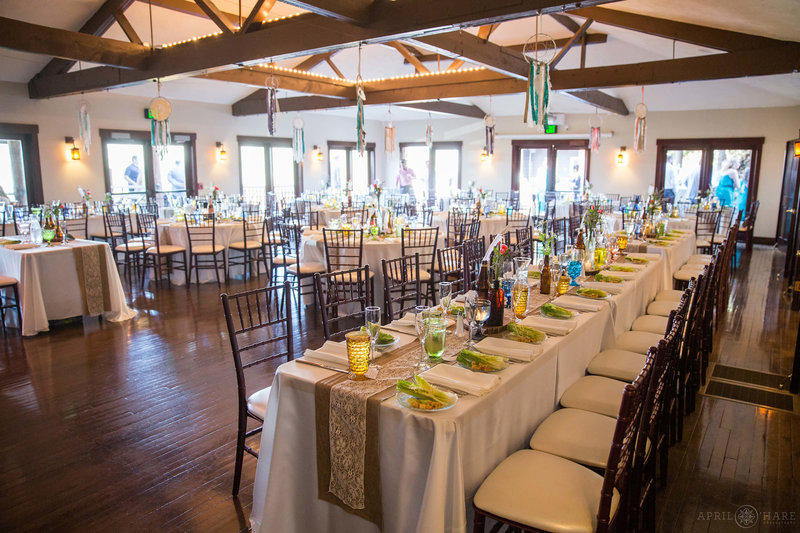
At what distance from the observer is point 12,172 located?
10.1 m

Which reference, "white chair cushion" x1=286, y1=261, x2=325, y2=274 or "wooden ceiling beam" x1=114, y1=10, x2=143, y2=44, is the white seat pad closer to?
"white chair cushion" x1=286, y1=261, x2=325, y2=274

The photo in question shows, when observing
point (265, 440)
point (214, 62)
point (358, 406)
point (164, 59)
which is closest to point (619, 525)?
point (358, 406)

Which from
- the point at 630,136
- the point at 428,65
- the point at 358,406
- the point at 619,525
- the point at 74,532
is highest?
the point at 428,65

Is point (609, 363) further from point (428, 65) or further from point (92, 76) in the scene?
point (428, 65)

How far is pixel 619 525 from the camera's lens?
201 cm

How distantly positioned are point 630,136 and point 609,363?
40.4ft

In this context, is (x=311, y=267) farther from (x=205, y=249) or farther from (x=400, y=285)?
(x=400, y=285)

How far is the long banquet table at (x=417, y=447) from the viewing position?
1840 millimetres

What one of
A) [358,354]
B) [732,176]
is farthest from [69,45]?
[732,176]

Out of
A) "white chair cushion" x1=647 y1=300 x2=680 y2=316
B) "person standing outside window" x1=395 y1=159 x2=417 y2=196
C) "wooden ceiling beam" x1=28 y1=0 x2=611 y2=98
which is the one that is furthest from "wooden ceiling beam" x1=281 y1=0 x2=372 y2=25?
"person standing outside window" x1=395 y1=159 x2=417 y2=196

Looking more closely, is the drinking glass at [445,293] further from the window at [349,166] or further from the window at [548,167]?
the window at [349,166]

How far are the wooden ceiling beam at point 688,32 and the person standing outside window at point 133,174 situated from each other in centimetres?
912

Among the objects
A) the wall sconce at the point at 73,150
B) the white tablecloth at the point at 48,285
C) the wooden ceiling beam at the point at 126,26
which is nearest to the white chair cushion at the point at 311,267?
the white tablecloth at the point at 48,285
